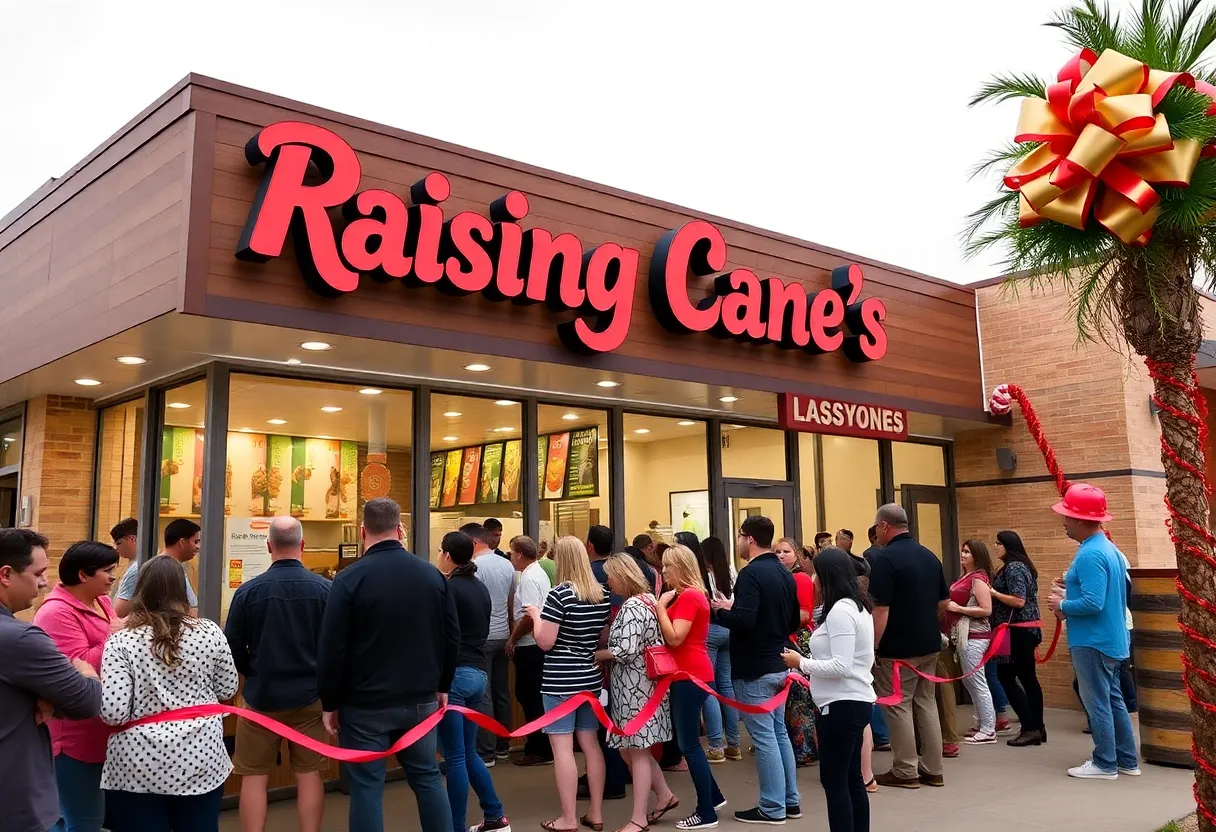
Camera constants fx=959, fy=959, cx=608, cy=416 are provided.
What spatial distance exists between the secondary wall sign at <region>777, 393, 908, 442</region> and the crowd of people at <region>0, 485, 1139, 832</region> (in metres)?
1.53

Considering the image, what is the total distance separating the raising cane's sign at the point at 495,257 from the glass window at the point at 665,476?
168 cm

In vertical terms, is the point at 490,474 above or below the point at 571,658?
above

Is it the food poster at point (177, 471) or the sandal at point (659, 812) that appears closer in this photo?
the sandal at point (659, 812)

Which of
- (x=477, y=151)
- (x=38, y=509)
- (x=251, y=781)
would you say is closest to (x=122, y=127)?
(x=477, y=151)

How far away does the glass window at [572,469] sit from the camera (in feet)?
31.7

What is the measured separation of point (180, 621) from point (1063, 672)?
10519 mm

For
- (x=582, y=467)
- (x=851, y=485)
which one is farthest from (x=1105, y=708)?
(x=582, y=467)

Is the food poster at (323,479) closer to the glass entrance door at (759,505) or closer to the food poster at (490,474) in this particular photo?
the food poster at (490,474)

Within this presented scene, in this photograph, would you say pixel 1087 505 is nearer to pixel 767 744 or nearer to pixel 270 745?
pixel 767 744

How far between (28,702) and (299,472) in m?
5.09

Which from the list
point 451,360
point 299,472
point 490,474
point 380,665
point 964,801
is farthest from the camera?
point 490,474

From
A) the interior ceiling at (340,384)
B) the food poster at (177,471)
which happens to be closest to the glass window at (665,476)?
the interior ceiling at (340,384)

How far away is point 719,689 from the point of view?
8.25 m

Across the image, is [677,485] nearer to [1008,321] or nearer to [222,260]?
[1008,321]
